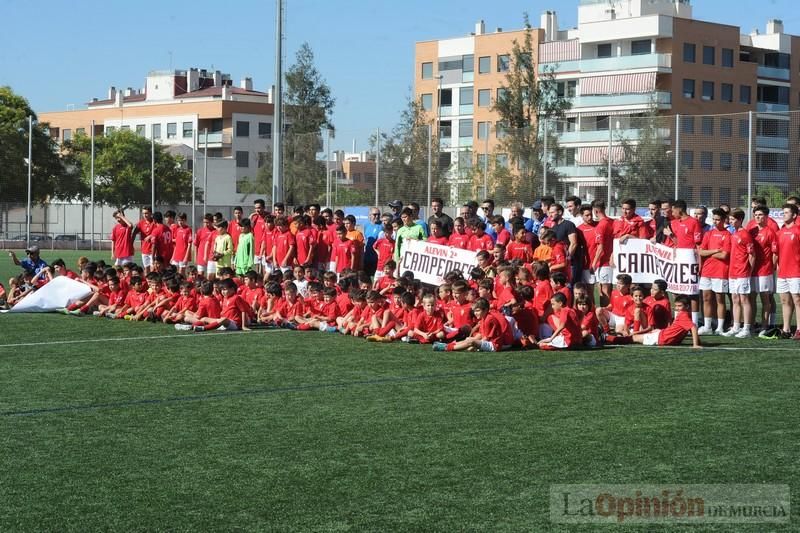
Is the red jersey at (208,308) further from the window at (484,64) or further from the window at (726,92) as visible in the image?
the window at (484,64)

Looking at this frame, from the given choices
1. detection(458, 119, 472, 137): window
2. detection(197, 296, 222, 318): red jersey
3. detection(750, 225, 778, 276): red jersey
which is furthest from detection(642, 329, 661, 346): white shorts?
detection(458, 119, 472, 137): window

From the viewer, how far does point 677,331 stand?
13836 millimetres

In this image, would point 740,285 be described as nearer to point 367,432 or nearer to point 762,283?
point 762,283

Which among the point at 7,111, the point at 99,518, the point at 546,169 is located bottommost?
the point at 99,518

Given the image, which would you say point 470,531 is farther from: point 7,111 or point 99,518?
point 7,111

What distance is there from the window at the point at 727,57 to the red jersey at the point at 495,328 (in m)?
63.5

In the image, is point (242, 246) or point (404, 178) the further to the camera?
point (404, 178)

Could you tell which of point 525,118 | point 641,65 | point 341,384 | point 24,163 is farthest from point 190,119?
point 341,384

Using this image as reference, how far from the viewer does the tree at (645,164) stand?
23.8 m

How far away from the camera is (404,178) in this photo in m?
30.0

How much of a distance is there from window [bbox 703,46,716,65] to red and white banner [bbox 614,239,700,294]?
58844 millimetres

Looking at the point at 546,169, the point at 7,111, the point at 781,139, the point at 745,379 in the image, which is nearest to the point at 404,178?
the point at 546,169

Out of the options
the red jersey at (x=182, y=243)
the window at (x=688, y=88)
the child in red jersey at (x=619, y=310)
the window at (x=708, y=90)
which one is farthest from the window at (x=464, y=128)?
the child in red jersey at (x=619, y=310)

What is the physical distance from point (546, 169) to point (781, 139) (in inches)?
236
